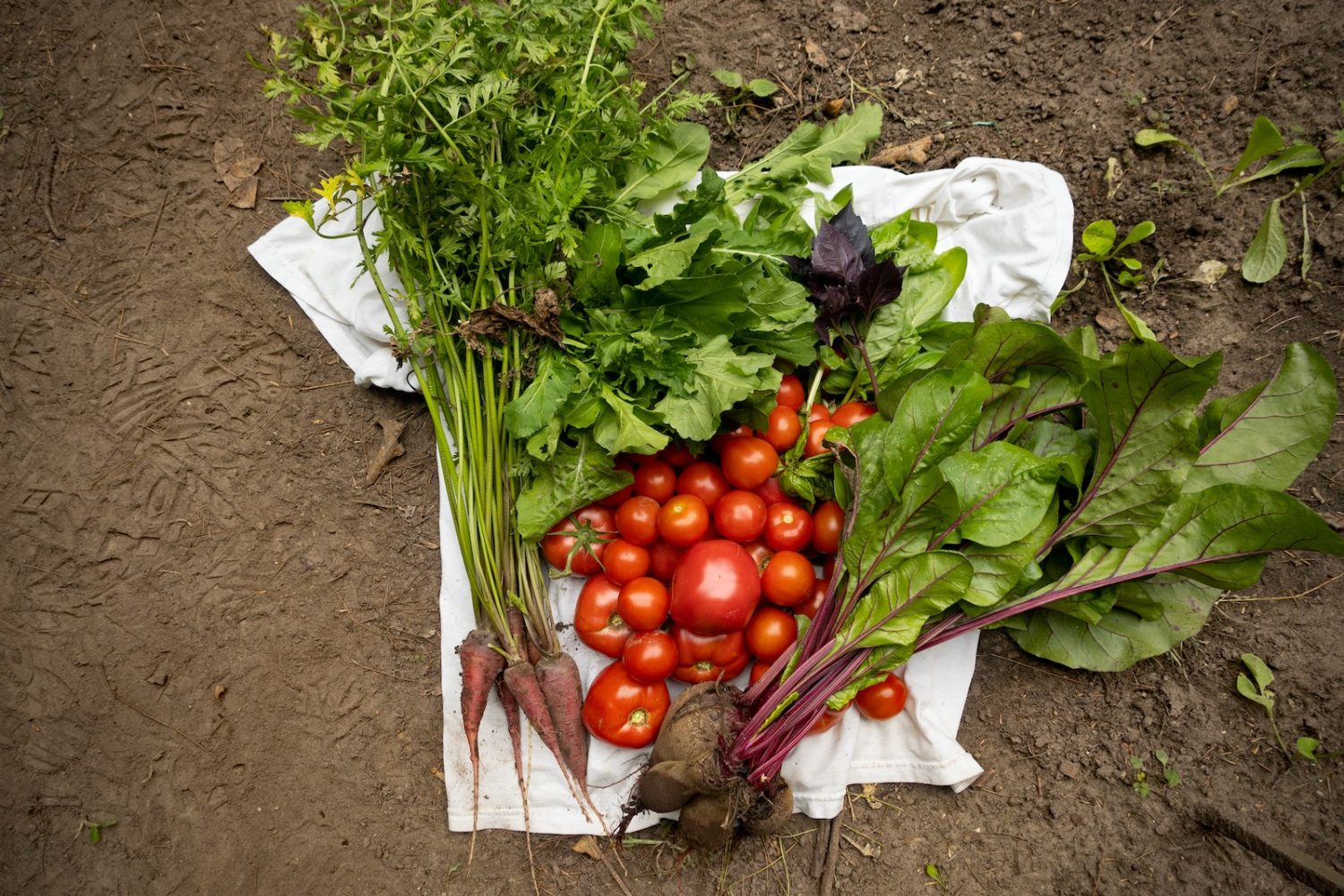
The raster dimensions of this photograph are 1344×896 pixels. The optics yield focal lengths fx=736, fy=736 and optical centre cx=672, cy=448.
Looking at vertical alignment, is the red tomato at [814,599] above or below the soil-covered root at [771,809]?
above

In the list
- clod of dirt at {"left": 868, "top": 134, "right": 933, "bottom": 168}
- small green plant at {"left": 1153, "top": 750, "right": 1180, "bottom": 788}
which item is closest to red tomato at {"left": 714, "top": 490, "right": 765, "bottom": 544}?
clod of dirt at {"left": 868, "top": 134, "right": 933, "bottom": 168}

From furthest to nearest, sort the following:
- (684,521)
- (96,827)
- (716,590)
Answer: (96,827), (684,521), (716,590)

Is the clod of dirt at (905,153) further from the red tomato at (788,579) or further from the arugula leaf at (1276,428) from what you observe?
the red tomato at (788,579)

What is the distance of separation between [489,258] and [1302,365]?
183 centimetres

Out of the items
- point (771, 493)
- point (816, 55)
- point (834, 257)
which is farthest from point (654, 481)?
point (816, 55)

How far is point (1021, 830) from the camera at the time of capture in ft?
6.47

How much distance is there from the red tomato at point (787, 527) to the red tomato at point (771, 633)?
0.18 metres

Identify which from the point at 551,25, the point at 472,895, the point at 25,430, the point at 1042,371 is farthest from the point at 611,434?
the point at 25,430

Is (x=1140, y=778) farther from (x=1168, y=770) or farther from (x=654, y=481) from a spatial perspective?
(x=654, y=481)

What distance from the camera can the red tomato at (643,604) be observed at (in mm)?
1885

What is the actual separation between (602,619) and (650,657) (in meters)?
0.17

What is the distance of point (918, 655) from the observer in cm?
200

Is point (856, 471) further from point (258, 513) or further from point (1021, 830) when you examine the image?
point (258, 513)

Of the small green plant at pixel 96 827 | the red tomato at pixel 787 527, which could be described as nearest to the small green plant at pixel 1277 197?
the red tomato at pixel 787 527
